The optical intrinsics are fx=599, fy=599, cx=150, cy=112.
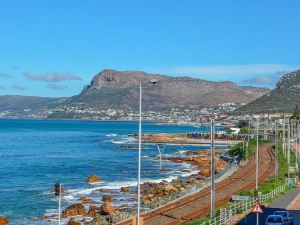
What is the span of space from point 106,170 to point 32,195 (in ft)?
98.4

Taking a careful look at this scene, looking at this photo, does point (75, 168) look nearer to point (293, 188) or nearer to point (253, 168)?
point (253, 168)

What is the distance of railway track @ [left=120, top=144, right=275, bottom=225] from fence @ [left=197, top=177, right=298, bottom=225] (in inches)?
137

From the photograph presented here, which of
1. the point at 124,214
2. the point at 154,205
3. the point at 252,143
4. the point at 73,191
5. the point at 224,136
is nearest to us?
the point at 124,214

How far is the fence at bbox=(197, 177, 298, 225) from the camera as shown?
105 ft

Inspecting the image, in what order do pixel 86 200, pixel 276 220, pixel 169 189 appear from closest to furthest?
pixel 276 220
pixel 86 200
pixel 169 189

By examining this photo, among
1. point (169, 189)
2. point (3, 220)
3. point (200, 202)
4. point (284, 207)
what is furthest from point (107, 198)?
point (284, 207)

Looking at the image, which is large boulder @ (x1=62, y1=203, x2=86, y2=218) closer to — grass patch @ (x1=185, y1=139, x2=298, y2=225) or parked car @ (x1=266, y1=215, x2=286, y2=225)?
grass patch @ (x1=185, y1=139, x2=298, y2=225)

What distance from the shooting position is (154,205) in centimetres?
4725

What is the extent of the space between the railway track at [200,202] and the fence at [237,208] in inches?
137

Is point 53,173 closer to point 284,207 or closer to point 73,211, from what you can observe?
point 73,211

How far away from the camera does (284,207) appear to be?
39094 mm

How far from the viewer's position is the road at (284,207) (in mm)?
33188

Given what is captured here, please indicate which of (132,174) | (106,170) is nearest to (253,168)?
(132,174)

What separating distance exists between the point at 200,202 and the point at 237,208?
11.7 meters
